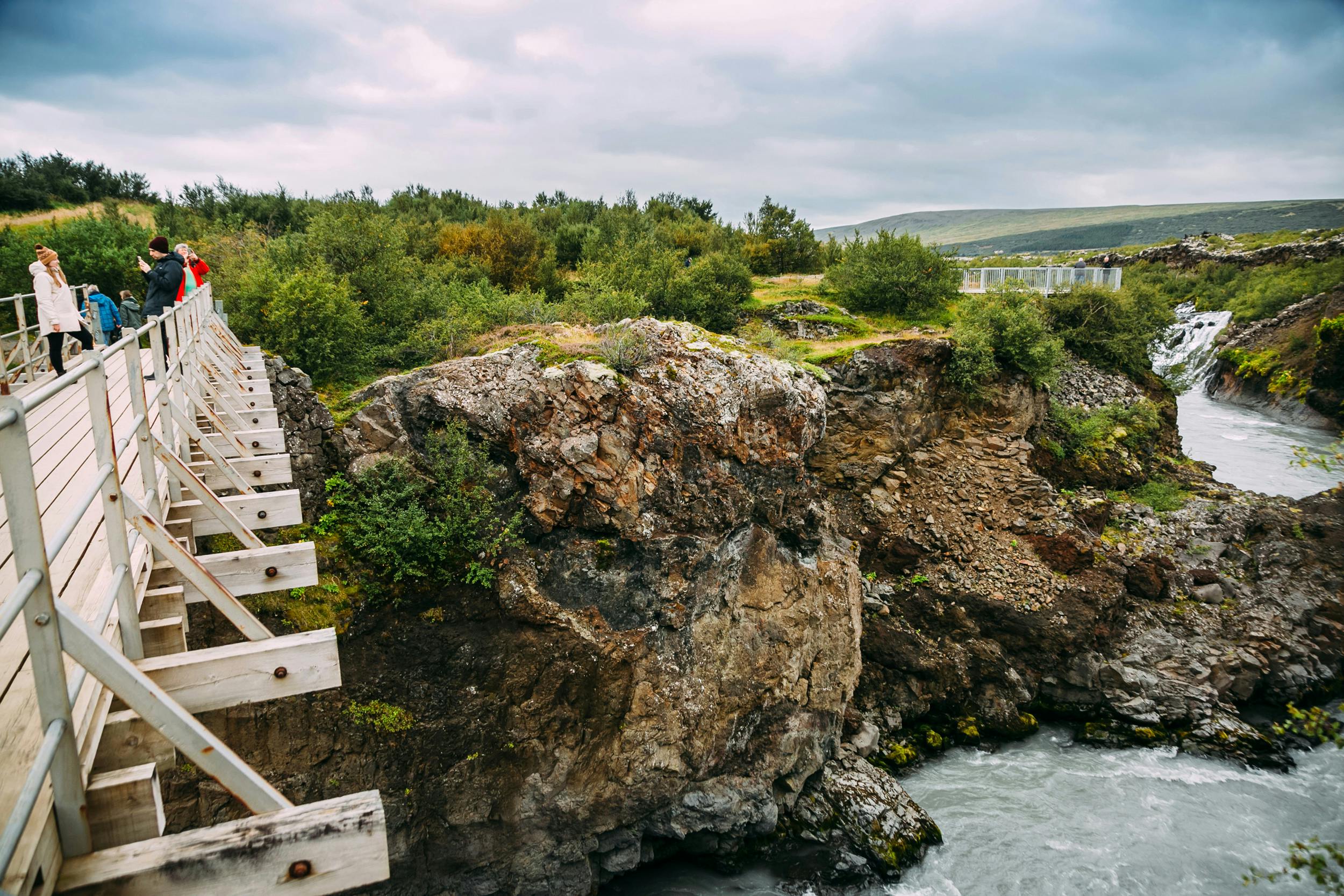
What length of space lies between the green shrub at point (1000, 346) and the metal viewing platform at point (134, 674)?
17610mm

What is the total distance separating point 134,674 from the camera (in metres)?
2.16

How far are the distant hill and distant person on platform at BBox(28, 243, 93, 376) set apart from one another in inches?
2090

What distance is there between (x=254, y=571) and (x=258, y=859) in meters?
2.41

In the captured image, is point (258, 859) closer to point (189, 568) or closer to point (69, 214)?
point (189, 568)

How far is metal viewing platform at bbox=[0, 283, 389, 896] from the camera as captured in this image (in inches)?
75.1

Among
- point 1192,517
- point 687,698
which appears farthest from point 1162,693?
point 687,698

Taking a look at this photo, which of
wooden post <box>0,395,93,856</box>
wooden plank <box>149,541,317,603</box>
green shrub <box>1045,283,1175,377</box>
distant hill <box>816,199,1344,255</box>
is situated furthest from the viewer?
distant hill <box>816,199,1344,255</box>

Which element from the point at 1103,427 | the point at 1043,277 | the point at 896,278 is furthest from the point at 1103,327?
the point at 896,278

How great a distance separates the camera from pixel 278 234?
2616 cm

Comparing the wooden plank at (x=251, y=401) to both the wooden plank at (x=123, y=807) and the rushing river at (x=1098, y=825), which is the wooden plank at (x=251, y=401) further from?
the rushing river at (x=1098, y=825)

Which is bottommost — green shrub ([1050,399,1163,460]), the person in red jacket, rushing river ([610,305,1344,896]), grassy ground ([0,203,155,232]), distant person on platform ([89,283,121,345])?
rushing river ([610,305,1344,896])

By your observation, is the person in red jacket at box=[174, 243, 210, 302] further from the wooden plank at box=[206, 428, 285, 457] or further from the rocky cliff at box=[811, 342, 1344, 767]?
the rocky cliff at box=[811, 342, 1344, 767]

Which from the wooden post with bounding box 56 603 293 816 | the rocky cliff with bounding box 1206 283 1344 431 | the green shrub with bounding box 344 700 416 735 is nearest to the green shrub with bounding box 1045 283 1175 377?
the rocky cliff with bounding box 1206 283 1344 431

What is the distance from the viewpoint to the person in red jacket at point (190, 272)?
357 inches
